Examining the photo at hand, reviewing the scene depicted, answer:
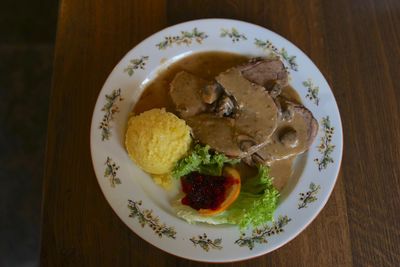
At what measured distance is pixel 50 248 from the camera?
2.00 metres

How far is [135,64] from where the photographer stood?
2.21 meters

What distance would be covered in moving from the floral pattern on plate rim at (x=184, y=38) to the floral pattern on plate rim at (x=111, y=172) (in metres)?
0.72

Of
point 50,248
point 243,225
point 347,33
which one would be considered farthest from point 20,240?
point 347,33

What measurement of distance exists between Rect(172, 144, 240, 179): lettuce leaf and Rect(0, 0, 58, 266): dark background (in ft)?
4.98

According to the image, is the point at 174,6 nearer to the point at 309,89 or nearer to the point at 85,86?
the point at 85,86

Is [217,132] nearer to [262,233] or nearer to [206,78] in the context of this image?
[206,78]

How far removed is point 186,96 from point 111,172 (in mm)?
605

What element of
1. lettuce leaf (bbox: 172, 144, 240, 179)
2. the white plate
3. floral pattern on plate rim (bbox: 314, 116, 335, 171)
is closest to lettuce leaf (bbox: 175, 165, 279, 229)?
the white plate

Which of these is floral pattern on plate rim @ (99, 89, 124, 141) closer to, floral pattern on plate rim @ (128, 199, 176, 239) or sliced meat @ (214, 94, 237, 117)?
floral pattern on plate rim @ (128, 199, 176, 239)

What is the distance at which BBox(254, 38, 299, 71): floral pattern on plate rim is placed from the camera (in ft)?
7.47

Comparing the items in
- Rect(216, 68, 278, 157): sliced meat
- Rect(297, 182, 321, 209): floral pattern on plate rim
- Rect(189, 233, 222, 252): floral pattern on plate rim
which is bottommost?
Rect(189, 233, 222, 252): floral pattern on plate rim

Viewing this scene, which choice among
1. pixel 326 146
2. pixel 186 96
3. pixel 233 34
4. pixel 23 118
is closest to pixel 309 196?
pixel 326 146

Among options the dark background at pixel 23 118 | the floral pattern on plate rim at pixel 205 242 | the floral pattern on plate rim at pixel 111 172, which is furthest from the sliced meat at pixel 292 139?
the dark background at pixel 23 118

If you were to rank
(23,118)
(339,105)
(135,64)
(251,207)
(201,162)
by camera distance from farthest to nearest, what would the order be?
(23,118) < (339,105) < (135,64) < (201,162) < (251,207)
